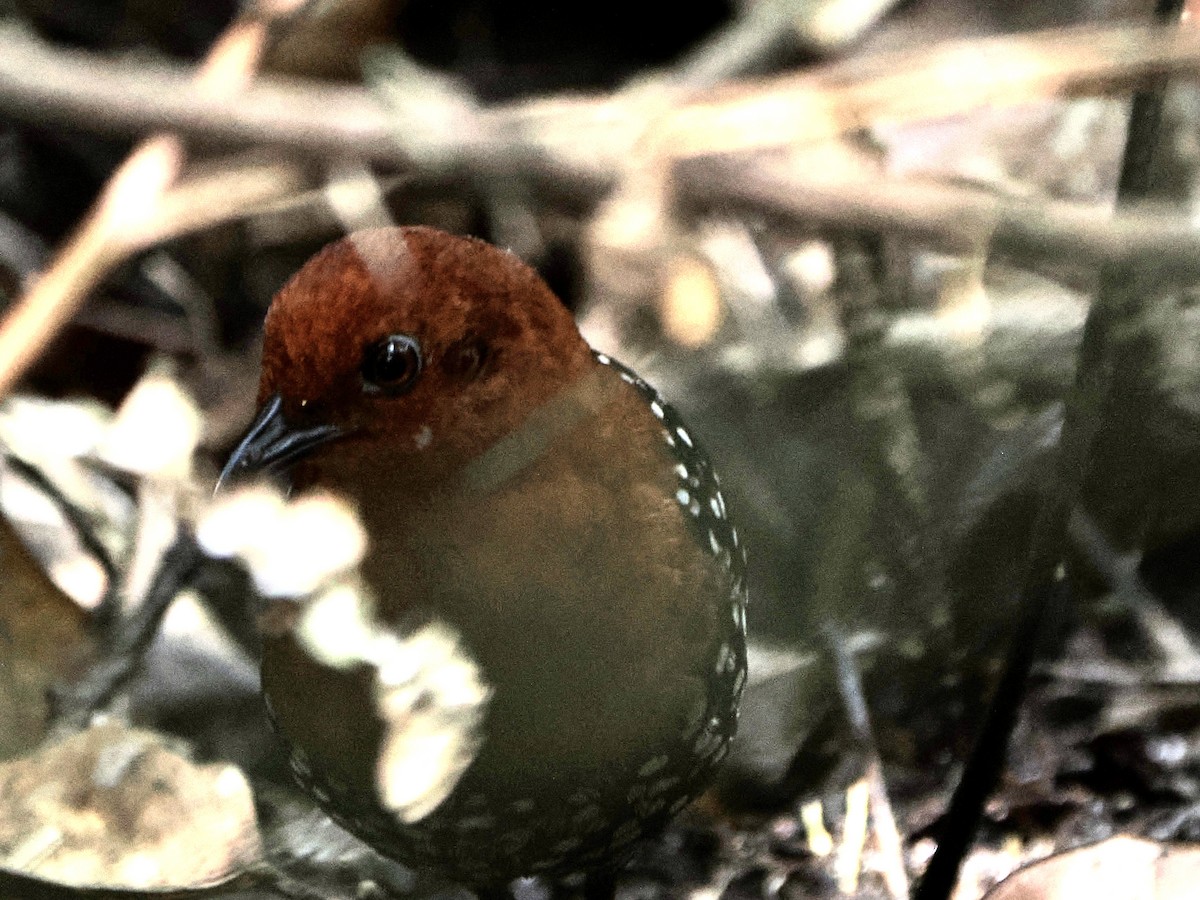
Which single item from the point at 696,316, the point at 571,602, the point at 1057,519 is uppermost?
the point at 696,316

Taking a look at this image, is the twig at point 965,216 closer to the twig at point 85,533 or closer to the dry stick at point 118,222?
the dry stick at point 118,222

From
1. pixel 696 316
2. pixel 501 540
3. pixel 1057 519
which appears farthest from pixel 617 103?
pixel 1057 519

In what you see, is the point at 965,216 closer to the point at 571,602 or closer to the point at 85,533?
the point at 571,602

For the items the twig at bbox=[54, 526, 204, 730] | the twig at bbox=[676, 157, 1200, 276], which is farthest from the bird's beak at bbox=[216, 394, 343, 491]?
the twig at bbox=[676, 157, 1200, 276]

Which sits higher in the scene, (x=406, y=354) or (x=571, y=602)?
(x=406, y=354)

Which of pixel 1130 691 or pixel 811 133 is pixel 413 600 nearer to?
pixel 811 133

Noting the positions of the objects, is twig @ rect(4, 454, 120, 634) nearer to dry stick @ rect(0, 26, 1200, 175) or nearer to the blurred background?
the blurred background

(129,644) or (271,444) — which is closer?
(271,444)

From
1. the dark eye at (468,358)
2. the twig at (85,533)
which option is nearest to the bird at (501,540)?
the dark eye at (468,358)
